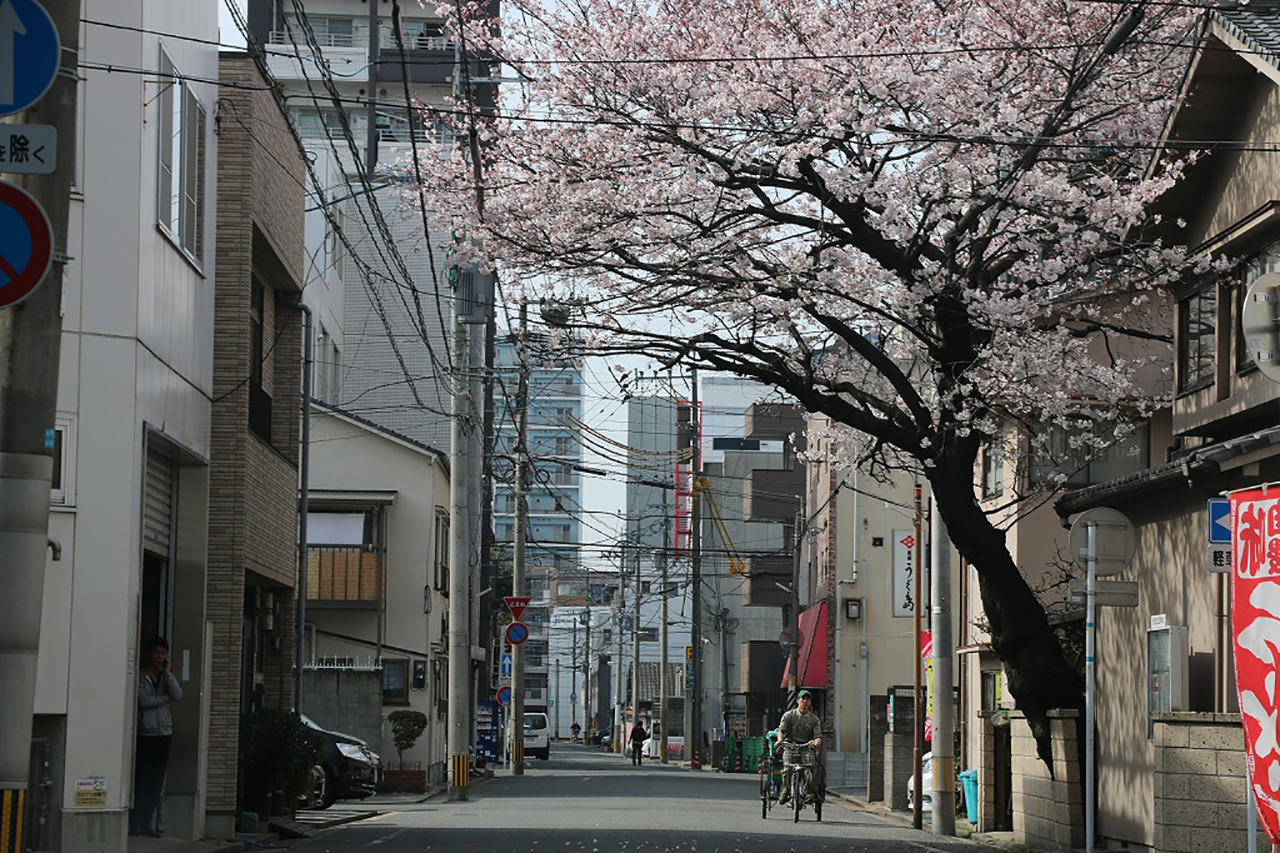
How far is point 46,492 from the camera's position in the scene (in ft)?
29.9

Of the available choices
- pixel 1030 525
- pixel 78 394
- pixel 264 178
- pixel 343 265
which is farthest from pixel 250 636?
pixel 343 265

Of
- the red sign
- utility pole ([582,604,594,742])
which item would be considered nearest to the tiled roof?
the red sign

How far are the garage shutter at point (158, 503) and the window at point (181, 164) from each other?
6.99 feet

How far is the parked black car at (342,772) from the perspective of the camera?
24.1 meters

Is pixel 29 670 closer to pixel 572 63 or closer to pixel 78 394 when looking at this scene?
pixel 78 394

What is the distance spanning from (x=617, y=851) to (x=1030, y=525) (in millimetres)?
13131

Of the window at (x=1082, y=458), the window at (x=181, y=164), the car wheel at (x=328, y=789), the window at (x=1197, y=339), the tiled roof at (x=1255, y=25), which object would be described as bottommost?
the car wheel at (x=328, y=789)

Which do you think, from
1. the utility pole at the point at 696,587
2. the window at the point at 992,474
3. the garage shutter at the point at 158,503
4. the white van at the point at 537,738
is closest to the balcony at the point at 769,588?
the utility pole at the point at 696,587

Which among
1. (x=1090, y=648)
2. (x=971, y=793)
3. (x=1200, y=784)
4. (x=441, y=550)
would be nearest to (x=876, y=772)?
(x=971, y=793)

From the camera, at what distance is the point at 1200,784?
45.8 ft

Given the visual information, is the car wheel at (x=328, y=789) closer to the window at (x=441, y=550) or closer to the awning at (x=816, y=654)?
the window at (x=441, y=550)

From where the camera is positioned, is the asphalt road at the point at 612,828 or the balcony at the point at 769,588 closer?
the asphalt road at the point at 612,828

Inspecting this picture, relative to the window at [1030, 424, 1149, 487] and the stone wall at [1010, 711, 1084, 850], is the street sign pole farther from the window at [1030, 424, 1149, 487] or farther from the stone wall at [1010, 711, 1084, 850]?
the window at [1030, 424, 1149, 487]

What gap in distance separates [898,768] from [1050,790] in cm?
835
